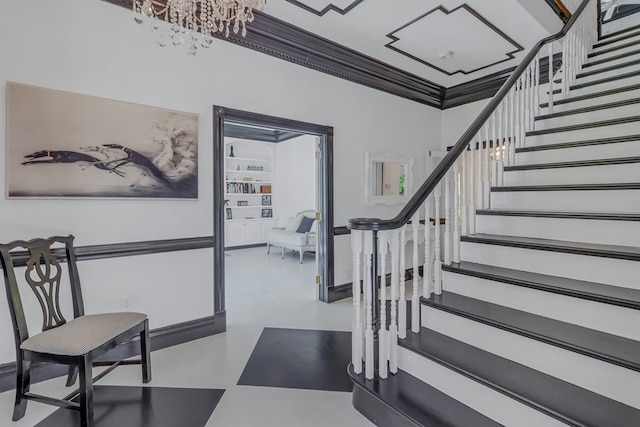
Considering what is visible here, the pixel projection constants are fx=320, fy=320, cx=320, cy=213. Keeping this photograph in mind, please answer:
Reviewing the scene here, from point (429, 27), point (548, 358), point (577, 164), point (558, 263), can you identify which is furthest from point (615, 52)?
point (548, 358)

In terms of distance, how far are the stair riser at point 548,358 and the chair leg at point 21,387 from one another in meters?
2.51

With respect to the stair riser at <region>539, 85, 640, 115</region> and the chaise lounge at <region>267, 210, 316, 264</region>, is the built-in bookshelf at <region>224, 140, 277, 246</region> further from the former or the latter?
the stair riser at <region>539, 85, 640, 115</region>

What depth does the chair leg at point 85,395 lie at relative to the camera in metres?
1.73

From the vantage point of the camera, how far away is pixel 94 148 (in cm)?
248

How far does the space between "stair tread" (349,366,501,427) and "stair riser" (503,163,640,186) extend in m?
1.98

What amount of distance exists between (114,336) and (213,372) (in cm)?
79

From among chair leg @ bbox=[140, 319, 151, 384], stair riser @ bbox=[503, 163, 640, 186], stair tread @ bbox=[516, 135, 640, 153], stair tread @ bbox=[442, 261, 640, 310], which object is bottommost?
chair leg @ bbox=[140, 319, 151, 384]

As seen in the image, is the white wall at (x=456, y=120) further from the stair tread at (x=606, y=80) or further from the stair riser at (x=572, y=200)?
the stair riser at (x=572, y=200)

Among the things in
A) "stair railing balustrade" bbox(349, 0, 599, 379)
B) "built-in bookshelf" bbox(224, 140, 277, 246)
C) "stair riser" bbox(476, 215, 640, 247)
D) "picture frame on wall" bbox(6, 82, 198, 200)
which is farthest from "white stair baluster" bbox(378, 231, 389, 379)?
"built-in bookshelf" bbox(224, 140, 277, 246)

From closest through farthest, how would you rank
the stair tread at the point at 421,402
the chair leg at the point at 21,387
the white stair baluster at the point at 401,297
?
the stair tread at the point at 421,402 < the chair leg at the point at 21,387 < the white stair baluster at the point at 401,297

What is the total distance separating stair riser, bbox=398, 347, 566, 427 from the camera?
4.55 feet

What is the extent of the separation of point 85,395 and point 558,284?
8.80ft

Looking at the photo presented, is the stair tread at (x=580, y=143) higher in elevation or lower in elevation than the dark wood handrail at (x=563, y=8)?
lower

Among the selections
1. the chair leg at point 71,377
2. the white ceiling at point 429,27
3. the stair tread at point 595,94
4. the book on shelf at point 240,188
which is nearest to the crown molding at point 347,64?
the white ceiling at point 429,27
